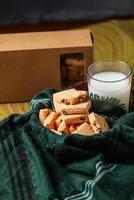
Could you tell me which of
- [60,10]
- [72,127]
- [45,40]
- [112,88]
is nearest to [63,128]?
[72,127]

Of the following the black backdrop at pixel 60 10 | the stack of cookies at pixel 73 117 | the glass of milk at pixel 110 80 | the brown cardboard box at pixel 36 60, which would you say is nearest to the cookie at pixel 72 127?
the stack of cookies at pixel 73 117

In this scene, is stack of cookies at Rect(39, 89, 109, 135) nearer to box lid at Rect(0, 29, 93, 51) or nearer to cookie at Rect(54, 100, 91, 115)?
cookie at Rect(54, 100, 91, 115)

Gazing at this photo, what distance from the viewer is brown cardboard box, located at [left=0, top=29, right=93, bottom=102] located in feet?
3.15

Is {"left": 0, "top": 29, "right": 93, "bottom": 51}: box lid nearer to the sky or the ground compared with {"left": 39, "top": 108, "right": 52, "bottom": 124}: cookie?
nearer to the sky

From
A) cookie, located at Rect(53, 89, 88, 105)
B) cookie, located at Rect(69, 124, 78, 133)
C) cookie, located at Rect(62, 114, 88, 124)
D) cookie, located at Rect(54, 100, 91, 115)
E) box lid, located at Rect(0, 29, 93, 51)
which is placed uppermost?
box lid, located at Rect(0, 29, 93, 51)

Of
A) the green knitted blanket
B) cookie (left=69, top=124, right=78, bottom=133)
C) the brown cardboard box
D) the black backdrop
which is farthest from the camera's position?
the black backdrop

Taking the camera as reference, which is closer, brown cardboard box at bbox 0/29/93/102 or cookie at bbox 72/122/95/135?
cookie at bbox 72/122/95/135

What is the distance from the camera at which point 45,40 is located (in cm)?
100

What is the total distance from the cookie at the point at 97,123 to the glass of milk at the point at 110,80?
90 mm

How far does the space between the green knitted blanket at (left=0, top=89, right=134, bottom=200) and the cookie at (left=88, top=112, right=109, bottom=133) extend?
0.07ft

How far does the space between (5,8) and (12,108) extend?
0.37 meters

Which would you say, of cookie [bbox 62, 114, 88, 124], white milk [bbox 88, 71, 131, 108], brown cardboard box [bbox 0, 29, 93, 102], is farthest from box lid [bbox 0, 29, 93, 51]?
cookie [bbox 62, 114, 88, 124]

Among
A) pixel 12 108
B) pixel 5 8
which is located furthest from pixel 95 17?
pixel 12 108

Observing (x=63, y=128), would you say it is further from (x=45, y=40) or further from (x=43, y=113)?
(x=45, y=40)
